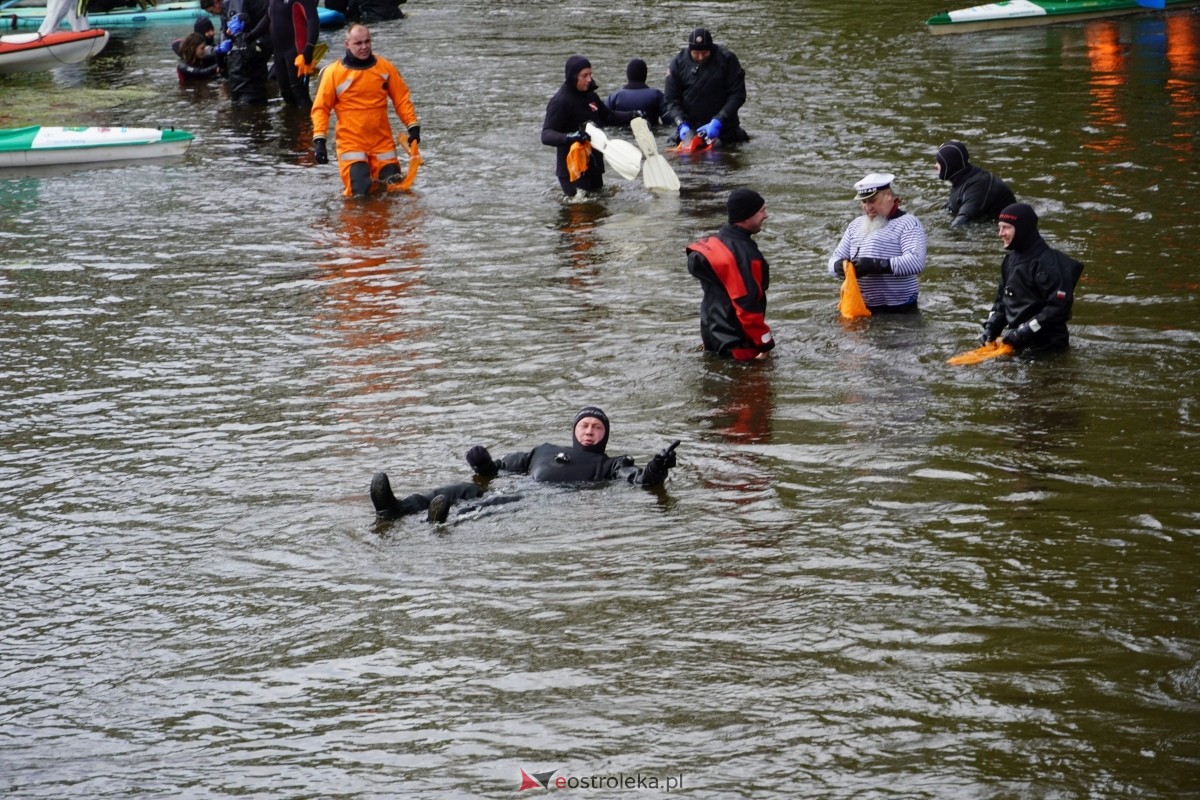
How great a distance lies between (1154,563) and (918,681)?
5.70ft

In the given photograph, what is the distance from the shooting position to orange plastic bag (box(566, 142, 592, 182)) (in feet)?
54.6

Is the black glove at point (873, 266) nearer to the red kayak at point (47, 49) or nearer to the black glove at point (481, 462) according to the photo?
the black glove at point (481, 462)

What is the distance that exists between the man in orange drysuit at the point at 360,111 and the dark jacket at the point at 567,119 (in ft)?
4.94

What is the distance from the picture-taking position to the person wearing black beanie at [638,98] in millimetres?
20250

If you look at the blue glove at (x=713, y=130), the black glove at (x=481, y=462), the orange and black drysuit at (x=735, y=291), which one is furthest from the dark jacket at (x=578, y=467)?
the blue glove at (x=713, y=130)

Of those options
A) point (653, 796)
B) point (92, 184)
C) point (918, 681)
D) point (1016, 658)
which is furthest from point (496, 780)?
point (92, 184)

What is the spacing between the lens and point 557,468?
934 centimetres

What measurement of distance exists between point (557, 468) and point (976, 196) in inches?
274

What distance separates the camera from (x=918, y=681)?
22.0 feet

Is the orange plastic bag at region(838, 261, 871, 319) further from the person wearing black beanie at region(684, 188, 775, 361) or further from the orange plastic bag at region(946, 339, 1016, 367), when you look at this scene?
the orange plastic bag at region(946, 339, 1016, 367)

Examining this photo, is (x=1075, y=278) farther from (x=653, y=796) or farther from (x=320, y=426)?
(x=653, y=796)

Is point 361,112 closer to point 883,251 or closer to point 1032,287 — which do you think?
point 883,251

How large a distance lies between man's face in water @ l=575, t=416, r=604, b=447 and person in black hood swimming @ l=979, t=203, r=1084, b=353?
326 centimetres

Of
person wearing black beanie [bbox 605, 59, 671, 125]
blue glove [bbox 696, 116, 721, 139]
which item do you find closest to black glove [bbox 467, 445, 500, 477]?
blue glove [bbox 696, 116, 721, 139]
